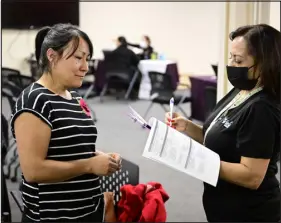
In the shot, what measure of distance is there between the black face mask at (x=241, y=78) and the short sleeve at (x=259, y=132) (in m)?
0.11

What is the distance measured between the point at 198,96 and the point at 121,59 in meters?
1.79

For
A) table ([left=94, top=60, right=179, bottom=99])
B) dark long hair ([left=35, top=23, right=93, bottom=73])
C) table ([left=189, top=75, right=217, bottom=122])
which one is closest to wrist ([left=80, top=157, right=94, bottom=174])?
dark long hair ([left=35, top=23, right=93, bottom=73])

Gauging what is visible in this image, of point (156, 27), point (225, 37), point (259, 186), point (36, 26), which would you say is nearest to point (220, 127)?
point (259, 186)

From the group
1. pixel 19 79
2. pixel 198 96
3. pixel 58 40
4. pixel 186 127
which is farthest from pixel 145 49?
pixel 58 40

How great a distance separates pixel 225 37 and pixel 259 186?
1555 mm

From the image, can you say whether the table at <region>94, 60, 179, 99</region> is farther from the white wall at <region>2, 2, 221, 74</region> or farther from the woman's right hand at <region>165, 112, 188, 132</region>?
the woman's right hand at <region>165, 112, 188, 132</region>

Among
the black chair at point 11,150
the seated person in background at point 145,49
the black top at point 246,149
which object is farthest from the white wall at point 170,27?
the black top at point 246,149

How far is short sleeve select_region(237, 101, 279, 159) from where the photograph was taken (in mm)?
1360

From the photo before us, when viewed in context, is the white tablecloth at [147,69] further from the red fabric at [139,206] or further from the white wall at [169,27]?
the red fabric at [139,206]

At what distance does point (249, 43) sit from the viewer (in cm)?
142

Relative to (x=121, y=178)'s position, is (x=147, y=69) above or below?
below

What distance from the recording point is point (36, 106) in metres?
1.28

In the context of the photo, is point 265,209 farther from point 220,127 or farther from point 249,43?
point 249,43

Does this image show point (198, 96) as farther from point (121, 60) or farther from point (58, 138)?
point (58, 138)
